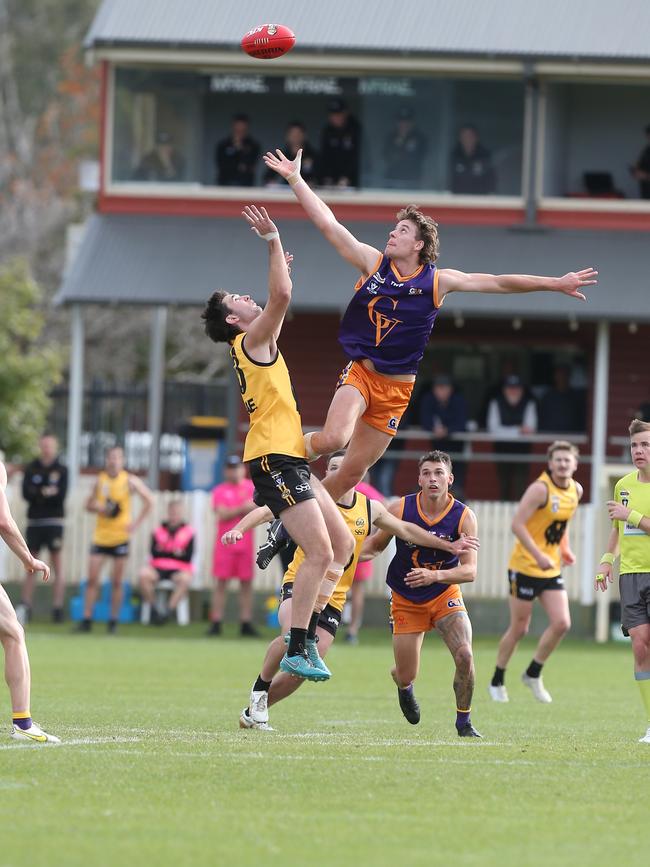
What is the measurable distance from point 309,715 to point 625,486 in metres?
3.02

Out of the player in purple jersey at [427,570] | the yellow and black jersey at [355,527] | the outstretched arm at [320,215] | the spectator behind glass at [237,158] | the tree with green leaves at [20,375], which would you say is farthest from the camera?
the tree with green leaves at [20,375]

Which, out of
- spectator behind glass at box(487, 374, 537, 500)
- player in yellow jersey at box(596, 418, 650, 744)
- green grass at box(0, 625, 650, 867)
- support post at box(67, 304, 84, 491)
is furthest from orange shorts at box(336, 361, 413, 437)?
support post at box(67, 304, 84, 491)

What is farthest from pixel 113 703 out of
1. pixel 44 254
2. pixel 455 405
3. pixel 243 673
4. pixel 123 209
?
pixel 44 254

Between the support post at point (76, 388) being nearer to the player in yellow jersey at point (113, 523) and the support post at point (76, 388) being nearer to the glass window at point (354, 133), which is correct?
the player in yellow jersey at point (113, 523)

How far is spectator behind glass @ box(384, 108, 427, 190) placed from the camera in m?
25.7

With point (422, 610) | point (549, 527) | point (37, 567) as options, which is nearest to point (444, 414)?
point (549, 527)

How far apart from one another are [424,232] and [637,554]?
2609 mm

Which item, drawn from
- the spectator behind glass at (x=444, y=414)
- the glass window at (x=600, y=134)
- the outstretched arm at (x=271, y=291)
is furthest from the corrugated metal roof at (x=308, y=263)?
the outstretched arm at (x=271, y=291)

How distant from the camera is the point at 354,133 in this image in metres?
25.6

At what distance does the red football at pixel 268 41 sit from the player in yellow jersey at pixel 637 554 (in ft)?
11.5

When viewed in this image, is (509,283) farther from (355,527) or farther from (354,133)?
(354,133)

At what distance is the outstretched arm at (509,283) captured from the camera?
959cm

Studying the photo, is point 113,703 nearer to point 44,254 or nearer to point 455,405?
point 455,405

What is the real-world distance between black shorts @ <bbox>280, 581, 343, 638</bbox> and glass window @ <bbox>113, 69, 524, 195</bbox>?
608 inches
